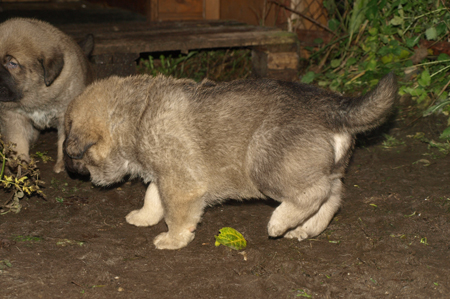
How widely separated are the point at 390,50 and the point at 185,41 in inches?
101

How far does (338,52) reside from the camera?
22.6 ft

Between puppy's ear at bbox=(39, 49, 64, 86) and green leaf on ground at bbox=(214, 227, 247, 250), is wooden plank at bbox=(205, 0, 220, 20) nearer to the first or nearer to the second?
puppy's ear at bbox=(39, 49, 64, 86)

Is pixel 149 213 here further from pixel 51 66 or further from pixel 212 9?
pixel 212 9

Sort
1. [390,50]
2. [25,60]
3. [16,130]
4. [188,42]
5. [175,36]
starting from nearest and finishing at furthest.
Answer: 1. [25,60]
2. [16,130]
3. [390,50]
4. [188,42]
5. [175,36]

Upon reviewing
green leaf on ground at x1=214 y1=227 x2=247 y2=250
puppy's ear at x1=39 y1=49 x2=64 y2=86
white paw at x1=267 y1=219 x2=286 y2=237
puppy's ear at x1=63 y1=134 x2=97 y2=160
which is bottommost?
green leaf on ground at x1=214 y1=227 x2=247 y2=250

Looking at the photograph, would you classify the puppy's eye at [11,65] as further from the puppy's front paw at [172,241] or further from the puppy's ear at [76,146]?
the puppy's front paw at [172,241]

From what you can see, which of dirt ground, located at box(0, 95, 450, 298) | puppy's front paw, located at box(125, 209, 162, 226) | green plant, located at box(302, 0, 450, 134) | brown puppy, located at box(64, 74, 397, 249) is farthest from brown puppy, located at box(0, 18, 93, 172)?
green plant, located at box(302, 0, 450, 134)

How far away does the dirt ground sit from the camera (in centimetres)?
303

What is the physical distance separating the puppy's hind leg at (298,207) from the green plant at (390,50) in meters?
2.60

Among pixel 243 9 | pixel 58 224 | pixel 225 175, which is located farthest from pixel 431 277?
pixel 243 9

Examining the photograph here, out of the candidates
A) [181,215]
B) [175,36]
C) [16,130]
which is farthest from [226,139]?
[175,36]

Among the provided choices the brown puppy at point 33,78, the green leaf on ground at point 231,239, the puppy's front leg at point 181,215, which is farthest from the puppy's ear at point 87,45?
the green leaf on ground at point 231,239

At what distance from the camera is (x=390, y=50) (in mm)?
6117

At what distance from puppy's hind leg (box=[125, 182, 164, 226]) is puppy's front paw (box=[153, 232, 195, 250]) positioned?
1.17 feet
